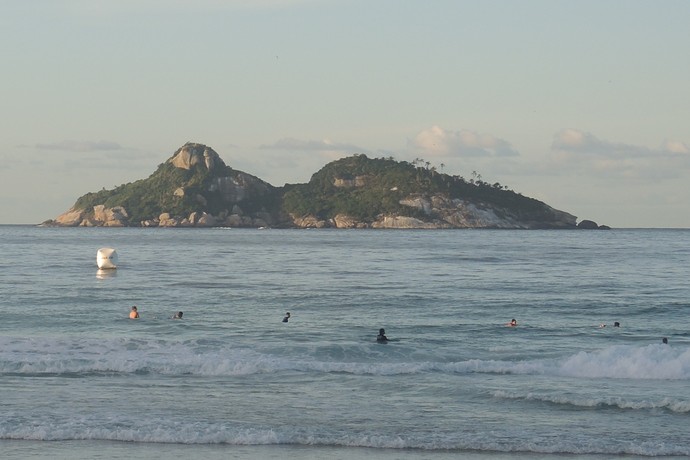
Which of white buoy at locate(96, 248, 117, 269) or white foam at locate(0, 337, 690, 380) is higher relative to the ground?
white buoy at locate(96, 248, 117, 269)

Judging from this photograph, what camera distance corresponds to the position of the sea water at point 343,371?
897 inches

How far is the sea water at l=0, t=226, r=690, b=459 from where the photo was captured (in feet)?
74.7

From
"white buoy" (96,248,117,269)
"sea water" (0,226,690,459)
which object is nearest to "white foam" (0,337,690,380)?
"sea water" (0,226,690,459)

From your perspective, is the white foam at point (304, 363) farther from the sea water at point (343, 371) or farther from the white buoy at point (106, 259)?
the white buoy at point (106, 259)

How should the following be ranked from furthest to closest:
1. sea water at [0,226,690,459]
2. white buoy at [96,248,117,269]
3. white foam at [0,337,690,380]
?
1. white buoy at [96,248,117,269]
2. white foam at [0,337,690,380]
3. sea water at [0,226,690,459]

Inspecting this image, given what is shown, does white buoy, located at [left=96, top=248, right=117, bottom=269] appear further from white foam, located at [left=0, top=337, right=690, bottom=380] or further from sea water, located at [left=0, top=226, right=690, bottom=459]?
white foam, located at [left=0, top=337, right=690, bottom=380]

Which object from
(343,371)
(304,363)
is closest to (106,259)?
(304,363)

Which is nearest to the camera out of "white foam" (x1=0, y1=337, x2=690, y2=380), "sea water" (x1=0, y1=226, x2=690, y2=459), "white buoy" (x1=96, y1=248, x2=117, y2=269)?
"sea water" (x1=0, y1=226, x2=690, y2=459)

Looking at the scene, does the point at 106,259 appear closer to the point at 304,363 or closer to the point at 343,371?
the point at 304,363

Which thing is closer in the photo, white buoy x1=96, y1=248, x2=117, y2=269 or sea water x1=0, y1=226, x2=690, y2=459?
sea water x1=0, y1=226, x2=690, y2=459

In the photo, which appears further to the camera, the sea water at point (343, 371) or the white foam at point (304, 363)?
the white foam at point (304, 363)

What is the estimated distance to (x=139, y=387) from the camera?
28.9 meters

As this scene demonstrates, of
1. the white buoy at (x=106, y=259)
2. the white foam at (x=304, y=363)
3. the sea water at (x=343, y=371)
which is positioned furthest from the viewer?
the white buoy at (x=106, y=259)

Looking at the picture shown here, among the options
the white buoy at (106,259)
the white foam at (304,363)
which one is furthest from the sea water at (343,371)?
the white buoy at (106,259)
